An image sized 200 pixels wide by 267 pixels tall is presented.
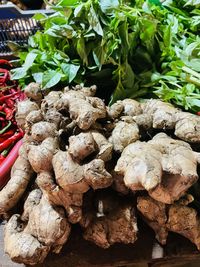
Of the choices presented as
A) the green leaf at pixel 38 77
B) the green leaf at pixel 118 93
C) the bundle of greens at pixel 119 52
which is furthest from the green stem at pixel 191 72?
the green leaf at pixel 38 77

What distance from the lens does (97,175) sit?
40.9 inches

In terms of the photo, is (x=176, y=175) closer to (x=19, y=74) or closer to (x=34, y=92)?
(x=34, y=92)

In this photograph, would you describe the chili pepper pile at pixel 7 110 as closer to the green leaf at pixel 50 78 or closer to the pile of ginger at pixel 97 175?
the green leaf at pixel 50 78

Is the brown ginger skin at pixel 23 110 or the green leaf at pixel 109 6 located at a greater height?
the green leaf at pixel 109 6

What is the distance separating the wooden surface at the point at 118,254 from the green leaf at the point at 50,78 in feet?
2.06

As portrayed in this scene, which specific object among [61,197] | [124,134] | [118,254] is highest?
[124,134]

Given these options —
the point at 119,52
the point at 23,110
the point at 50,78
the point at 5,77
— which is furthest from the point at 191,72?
the point at 5,77

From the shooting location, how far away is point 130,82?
1.52m

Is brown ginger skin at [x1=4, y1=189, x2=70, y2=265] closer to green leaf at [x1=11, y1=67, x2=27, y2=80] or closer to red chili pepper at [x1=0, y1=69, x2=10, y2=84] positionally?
green leaf at [x1=11, y1=67, x2=27, y2=80]

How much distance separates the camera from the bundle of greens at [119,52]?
1468 mm

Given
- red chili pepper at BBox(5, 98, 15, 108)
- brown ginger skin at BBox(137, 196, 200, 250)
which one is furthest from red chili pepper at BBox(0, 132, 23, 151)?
brown ginger skin at BBox(137, 196, 200, 250)

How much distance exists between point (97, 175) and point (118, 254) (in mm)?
340

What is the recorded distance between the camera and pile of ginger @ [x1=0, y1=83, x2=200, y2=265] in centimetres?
104

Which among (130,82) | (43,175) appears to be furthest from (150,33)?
(43,175)
